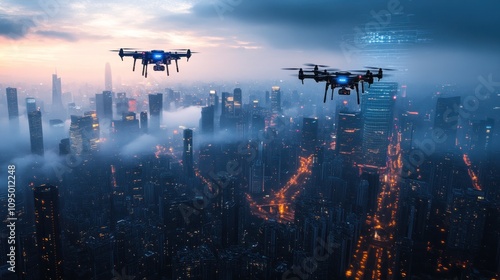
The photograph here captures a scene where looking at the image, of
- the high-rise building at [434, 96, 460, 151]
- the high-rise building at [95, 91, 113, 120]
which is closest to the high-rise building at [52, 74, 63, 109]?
the high-rise building at [95, 91, 113, 120]

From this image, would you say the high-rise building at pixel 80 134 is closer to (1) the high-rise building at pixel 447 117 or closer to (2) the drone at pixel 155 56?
(2) the drone at pixel 155 56

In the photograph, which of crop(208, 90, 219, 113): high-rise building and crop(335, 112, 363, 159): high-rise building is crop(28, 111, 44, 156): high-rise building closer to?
crop(208, 90, 219, 113): high-rise building

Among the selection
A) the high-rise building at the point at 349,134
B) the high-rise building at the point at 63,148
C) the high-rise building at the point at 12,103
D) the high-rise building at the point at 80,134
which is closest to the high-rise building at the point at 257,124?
the high-rise building at the point at 349,134

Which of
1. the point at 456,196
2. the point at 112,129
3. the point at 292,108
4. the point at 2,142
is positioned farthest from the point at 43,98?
the point at 456,196

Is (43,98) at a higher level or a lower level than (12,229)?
higher

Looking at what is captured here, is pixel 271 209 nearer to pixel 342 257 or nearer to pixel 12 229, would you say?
pixel 342 257
